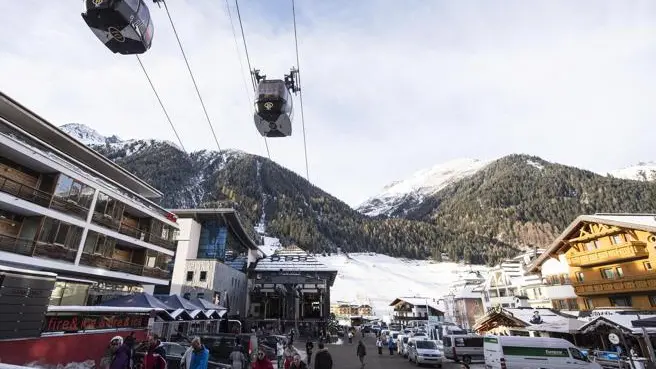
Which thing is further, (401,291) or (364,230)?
(364,230)

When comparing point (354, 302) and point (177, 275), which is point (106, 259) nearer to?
point (177, 275)

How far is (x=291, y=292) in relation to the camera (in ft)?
160

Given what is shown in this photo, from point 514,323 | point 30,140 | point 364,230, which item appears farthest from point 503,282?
point 364,230

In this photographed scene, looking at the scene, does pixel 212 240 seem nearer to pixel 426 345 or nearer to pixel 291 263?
pixel 291 263

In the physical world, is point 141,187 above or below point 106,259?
above

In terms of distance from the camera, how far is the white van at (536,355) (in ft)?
54.5

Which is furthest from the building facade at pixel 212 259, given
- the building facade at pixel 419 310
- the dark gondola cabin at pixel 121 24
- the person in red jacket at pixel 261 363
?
the building facade at pixel 419 310

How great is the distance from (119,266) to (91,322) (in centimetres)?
1862

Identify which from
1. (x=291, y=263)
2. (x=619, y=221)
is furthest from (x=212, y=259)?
(x=619, y=221)

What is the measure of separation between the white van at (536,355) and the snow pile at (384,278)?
62922 millimetres

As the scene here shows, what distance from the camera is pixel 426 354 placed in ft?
70.8

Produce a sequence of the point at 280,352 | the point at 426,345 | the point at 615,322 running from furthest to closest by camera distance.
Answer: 1. the point at 615,322
2. the point at 426,345
3. the point at 280,352

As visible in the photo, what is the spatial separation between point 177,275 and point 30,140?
23.5 meters

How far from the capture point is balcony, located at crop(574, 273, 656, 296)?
27.0 m
